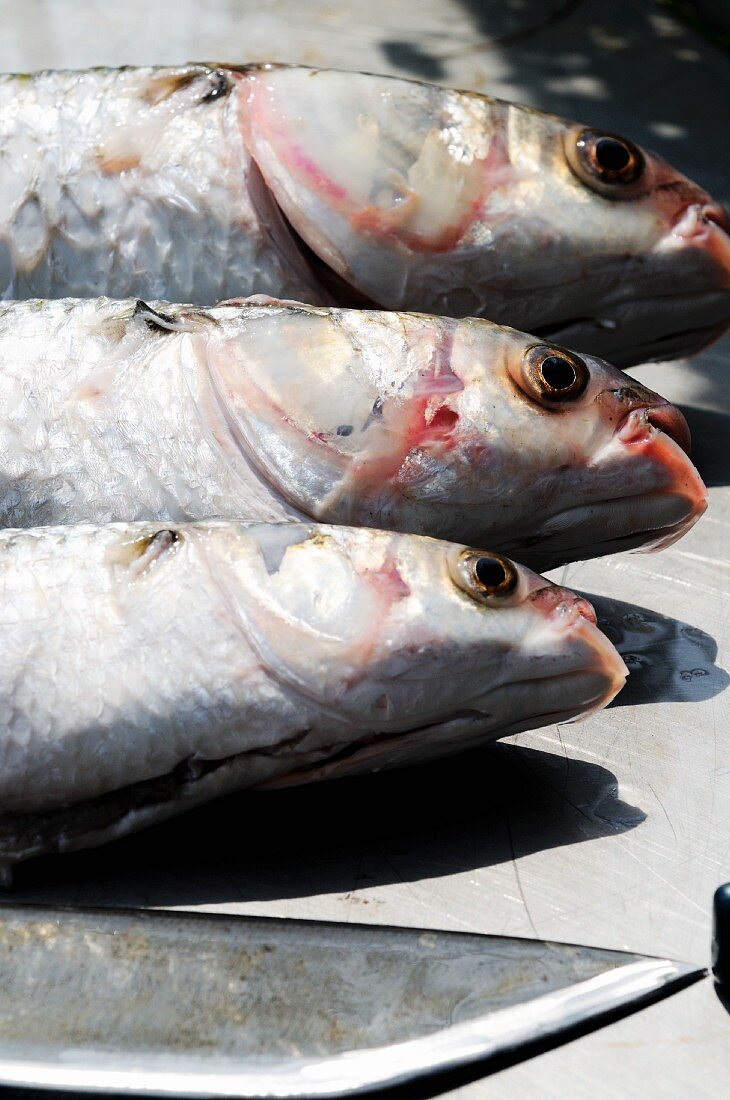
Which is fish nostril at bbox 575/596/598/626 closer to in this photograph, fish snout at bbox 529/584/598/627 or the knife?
fish snout at bbox 529/584/598/627

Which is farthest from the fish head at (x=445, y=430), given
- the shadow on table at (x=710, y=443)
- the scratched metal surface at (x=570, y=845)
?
the shadow on table at (x=710, y=443)

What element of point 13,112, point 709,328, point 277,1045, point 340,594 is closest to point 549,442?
point 340,594

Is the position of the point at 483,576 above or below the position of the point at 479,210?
below

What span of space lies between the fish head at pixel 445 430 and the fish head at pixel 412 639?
0.86 ft

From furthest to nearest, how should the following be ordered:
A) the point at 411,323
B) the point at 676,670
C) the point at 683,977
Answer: the point at 676,670 < the point at 411,323 < the point at 683,977

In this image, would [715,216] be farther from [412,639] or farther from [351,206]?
[412,639]

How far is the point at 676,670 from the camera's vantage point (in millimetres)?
3057

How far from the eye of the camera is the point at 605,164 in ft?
11.1

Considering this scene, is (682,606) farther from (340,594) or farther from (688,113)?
(688,113)

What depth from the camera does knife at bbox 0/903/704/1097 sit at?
209 cm

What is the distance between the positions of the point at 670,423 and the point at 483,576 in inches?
29.1

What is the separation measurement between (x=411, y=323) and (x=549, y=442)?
37 centimetres

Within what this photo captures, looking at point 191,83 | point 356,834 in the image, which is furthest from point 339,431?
point 191,83

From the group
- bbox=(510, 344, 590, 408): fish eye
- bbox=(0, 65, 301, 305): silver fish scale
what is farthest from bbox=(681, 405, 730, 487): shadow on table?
bbox=(0, 65, 301, 305): silver fish scale
